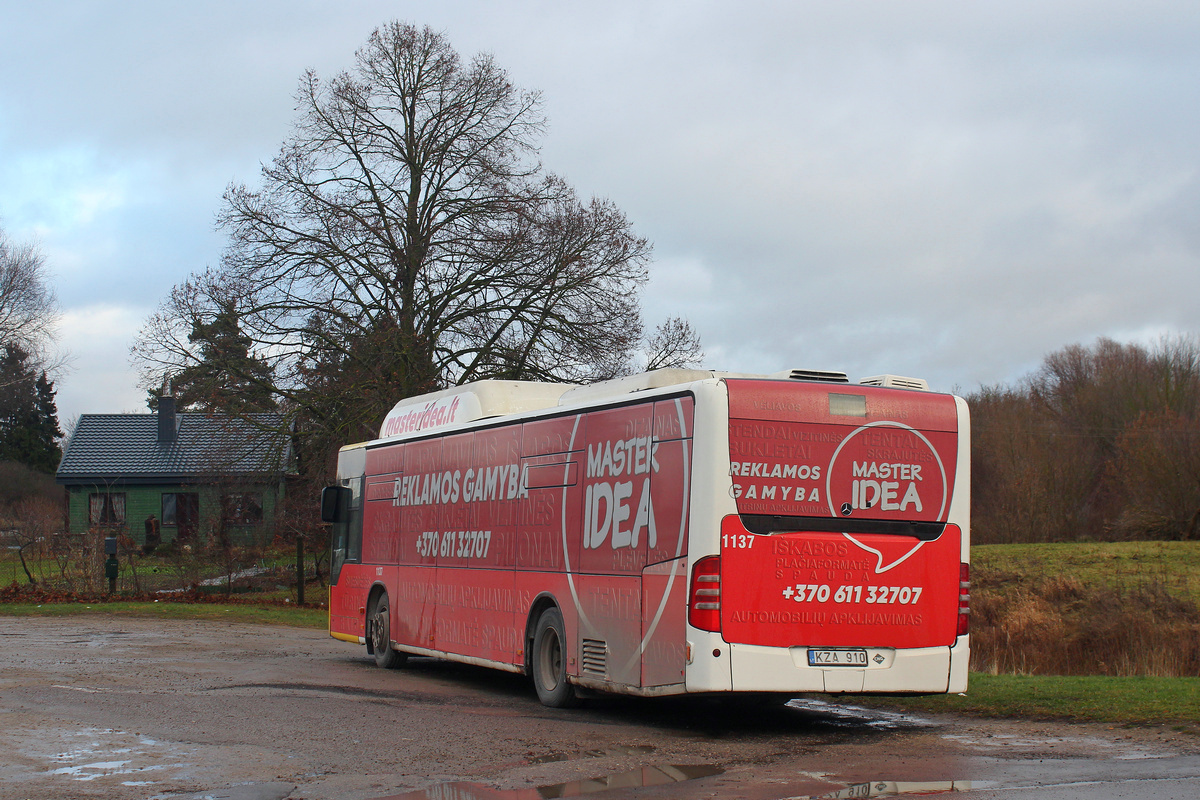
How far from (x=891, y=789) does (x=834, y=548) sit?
8.88 ft

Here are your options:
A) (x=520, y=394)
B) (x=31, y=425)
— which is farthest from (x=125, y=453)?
(x=520, y=394)

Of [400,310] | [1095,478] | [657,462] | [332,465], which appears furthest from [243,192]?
[1095,478]

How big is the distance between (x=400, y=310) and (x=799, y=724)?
67.8 feet

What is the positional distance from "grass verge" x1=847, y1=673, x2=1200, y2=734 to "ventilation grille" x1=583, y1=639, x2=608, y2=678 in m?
3.23

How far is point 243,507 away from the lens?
33.0 meters

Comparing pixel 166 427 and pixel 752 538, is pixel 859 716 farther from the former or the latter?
pixel 166 427

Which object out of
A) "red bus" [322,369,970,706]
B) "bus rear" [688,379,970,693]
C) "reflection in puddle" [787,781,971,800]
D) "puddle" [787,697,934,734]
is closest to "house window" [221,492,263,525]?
"red bus" [322,369,970,706]

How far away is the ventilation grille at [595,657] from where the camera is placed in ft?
35.0

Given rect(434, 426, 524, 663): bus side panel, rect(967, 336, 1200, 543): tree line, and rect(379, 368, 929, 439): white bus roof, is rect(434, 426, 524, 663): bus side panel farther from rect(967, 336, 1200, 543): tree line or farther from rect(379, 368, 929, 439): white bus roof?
rect(967, 336, 1200, 543): tree line

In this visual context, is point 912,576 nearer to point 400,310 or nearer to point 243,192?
point 400,310

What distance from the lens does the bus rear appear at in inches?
374

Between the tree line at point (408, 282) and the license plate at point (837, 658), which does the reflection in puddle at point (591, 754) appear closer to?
the license plate at point (837, 658)

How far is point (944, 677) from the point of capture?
10109 millimetres

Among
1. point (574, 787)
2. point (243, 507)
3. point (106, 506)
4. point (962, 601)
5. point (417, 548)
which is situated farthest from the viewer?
point (106, 506)
